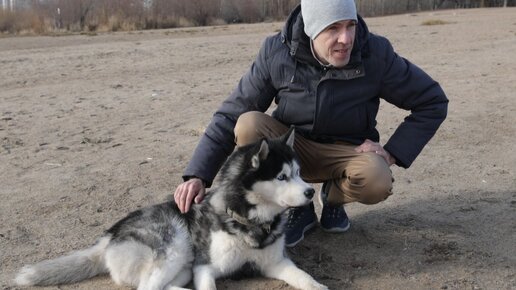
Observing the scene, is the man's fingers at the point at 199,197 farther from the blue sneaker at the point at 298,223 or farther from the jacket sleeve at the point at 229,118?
the blue sneaker at the point at 298,223

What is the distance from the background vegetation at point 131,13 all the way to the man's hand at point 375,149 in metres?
20.8

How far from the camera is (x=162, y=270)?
10.9 feet

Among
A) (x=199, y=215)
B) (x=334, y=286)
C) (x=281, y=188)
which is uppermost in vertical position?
(x=281, y=188)

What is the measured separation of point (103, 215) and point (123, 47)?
10.5 m

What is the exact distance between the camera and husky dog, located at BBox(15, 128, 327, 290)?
10.9 ft

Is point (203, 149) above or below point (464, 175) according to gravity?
above

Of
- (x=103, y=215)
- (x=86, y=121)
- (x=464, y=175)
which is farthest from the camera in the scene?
(x=86, y=121)

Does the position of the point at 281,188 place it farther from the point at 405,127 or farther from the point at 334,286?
the point at 405,127

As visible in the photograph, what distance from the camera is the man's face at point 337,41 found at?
3.58m

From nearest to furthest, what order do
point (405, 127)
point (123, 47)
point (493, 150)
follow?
point (405, 127) < point (493, 150) < point (123, 47)

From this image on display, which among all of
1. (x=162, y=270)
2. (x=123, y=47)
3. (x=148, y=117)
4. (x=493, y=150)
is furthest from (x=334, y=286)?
(x=123, y=47)

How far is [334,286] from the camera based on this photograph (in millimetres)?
3510

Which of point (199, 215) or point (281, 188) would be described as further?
point (199, 215)

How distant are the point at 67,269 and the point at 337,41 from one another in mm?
2007
